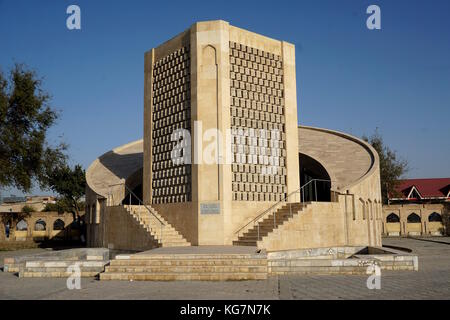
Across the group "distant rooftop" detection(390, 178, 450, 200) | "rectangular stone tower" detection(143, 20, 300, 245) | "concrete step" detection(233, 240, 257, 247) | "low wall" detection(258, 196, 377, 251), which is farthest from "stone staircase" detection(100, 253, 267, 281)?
"distant rooftop" detection(390, 178, 450, 200)

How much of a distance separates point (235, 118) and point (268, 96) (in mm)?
2188

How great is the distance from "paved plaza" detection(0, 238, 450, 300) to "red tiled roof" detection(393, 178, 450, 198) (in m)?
40.2

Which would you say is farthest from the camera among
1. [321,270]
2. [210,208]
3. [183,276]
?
[210,208]

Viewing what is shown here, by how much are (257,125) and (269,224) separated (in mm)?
4515

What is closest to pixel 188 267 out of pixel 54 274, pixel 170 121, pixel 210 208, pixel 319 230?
pixel 54 274

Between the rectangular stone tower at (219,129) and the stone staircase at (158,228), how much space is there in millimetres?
351

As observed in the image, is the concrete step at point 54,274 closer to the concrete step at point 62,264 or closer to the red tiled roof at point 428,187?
the concrete step at point 62,264

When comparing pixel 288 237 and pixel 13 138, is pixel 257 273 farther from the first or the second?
pixel 13 138

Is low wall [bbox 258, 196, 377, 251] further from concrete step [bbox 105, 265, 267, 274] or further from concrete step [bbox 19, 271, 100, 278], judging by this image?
concrete step [bbox 19, 271, 100, 278]

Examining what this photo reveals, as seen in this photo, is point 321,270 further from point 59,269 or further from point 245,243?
point 59,269

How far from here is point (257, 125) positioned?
19094 millimetres

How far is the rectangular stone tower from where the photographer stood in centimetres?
1778

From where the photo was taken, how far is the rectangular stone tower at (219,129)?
17.8m
